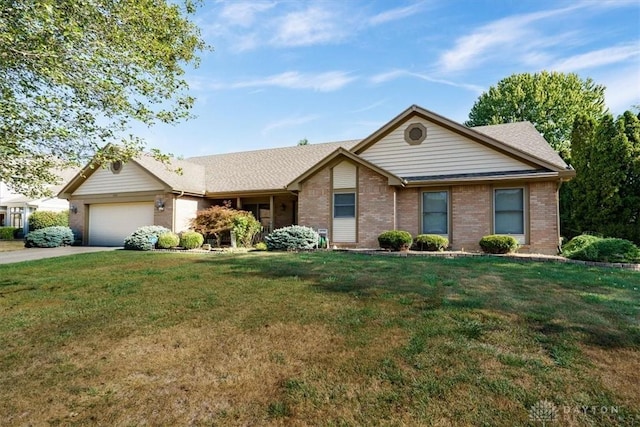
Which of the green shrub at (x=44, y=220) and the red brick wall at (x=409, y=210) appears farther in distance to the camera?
the green shrub at (x=44, y=220)

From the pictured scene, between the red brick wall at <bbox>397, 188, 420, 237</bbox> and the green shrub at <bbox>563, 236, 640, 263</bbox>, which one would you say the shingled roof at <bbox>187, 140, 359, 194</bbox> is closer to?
the red brick wall at <bbox>397, 188, 420, 237</bbox>

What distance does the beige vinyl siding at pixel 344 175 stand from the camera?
1523cm

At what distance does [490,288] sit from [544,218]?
8.28 meters

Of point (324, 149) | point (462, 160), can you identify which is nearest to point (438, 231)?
point (462, 160)

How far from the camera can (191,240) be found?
53.6 ft

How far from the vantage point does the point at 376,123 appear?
23.5 metres

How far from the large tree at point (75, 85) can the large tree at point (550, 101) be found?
3163 centimetres

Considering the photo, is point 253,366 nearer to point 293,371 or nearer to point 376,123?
point 293,371

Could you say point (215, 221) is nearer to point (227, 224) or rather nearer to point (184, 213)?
point (227, 224)

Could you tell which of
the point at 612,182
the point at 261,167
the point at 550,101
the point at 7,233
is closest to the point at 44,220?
the point at 7,233

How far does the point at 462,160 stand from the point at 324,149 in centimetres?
880

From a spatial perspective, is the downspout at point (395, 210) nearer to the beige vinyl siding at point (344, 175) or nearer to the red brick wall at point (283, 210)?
the beige vinyl siding at point (344, 175)

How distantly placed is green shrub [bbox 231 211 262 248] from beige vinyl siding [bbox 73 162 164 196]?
445 centimetres

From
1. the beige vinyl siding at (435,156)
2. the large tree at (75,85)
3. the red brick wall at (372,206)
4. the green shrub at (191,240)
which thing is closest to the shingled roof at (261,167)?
the green shrub at (191,240)
